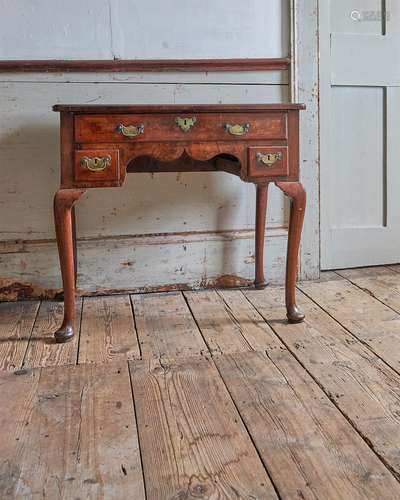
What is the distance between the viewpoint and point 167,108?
6.29 feet

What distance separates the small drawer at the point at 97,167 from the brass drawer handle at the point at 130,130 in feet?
0.22

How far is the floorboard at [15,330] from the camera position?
1.79m

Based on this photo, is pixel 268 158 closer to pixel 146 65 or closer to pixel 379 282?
pixel 146 65

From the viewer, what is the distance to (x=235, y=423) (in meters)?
1.33

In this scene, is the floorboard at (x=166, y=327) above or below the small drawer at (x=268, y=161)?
below

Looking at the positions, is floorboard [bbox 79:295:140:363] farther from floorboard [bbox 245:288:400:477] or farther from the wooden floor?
floorboard [bbox 245:288:400:477]

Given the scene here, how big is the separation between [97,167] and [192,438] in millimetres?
952

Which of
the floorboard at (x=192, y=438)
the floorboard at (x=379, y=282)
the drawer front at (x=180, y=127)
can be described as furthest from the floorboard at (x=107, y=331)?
the floorboard at (x=379, y=282)

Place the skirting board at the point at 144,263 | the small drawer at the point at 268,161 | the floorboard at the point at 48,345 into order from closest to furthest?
the floorboard at the point at 48,345 → the small drawer at the point at 268,161 → the skirting board at the point at 144,263

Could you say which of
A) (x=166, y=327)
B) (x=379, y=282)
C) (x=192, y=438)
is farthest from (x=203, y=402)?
(x=379, y=282)

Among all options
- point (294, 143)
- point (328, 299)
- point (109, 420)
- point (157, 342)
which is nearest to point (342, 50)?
point (294, 143)

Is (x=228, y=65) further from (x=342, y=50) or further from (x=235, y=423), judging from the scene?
(x=235, y=423)

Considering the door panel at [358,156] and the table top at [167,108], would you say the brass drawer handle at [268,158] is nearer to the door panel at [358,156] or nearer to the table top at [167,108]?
the table top at [167,108]

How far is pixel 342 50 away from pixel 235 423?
1932 mm
